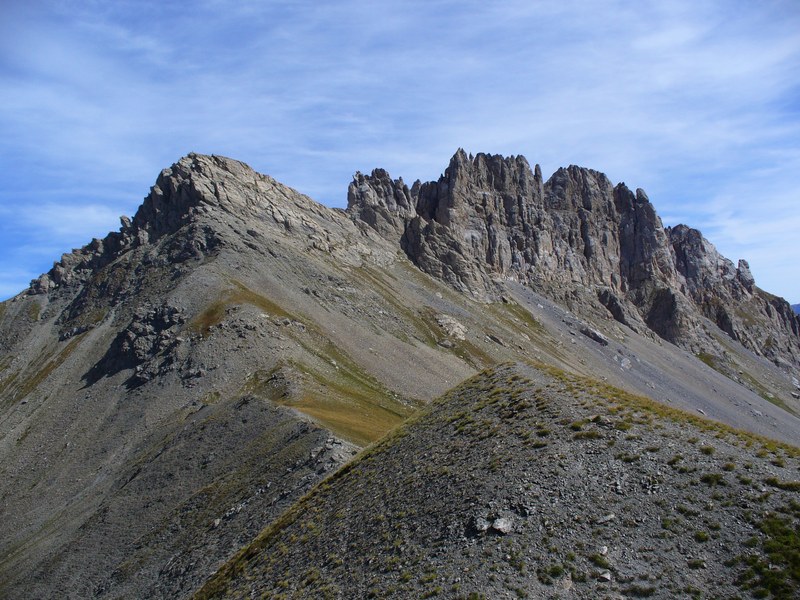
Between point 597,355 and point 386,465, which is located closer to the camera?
point 386,465

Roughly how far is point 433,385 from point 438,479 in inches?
2988

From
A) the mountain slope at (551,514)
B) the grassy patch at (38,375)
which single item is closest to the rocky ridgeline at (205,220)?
the grassy patch at (38,375)

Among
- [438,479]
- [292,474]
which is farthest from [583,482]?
[292,474]

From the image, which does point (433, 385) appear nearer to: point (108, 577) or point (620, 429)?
point (108, 577)

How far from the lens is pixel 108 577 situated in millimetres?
44969

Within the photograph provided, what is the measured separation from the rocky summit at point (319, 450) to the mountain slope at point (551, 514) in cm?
9

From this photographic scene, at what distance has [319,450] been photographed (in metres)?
42.5

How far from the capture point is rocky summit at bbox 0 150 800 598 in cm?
2141

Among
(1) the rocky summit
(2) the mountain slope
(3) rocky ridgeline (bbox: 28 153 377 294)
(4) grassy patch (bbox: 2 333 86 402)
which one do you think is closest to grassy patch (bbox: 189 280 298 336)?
(1) the rocky summit

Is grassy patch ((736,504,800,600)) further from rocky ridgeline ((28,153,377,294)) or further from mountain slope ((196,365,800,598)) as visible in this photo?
rocky ridgeline ((28,153,377,294))

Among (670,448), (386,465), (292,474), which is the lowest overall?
(292,474)

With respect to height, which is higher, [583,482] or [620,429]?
[620,429]

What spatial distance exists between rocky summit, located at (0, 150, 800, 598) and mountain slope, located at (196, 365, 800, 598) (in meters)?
0.09

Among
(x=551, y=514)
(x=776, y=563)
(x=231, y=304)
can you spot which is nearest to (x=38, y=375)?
(x=231, y=304)
